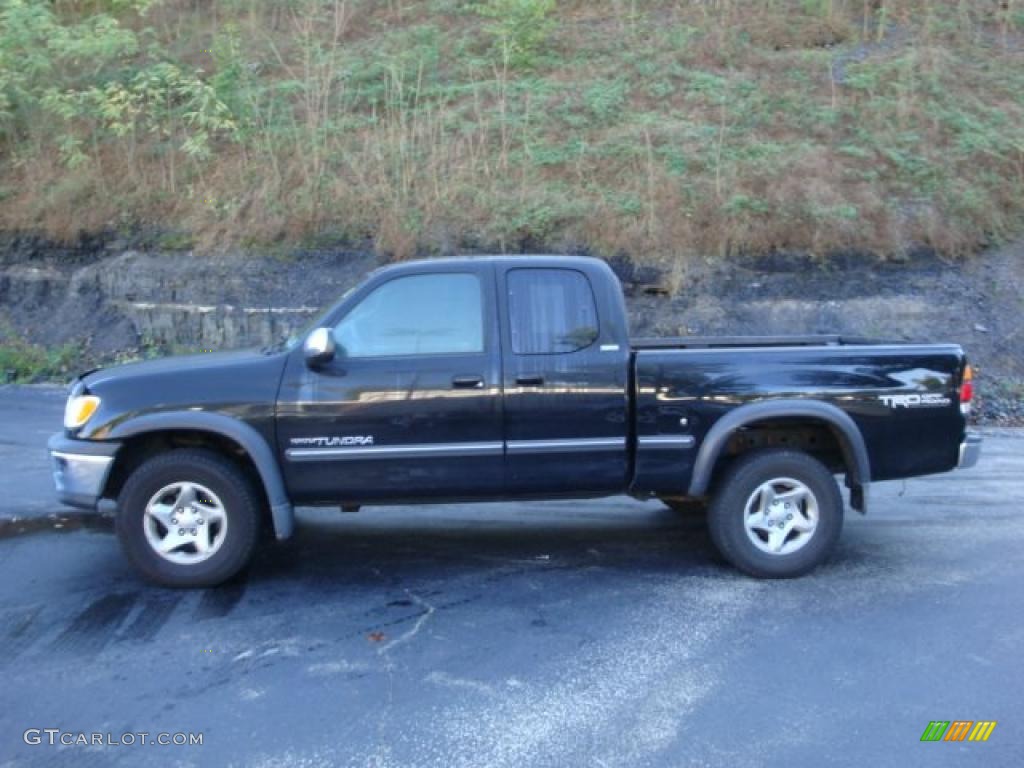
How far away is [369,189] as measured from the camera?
53.6ft

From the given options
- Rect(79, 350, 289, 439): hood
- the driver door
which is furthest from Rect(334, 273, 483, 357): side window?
Rect(79, 350, 289, 439): hood

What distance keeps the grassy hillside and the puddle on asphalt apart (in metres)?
8.50

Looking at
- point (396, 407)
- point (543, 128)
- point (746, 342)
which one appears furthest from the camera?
point (543, 128)

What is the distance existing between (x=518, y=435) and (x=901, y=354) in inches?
92.9

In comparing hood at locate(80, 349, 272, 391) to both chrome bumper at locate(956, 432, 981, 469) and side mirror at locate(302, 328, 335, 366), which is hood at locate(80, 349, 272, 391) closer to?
side mirror at locate(302, 328, 335, 366)

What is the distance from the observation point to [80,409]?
6074mm

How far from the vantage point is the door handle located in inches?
239

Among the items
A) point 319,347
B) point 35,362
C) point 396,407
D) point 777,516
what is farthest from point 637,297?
point 319,347

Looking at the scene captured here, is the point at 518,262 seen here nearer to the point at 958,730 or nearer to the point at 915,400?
the point at 915,400

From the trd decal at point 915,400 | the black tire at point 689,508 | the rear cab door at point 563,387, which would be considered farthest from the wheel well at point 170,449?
the trd decal at point 915,400

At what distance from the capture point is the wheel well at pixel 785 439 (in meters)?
6.39

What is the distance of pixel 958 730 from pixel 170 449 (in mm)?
4424

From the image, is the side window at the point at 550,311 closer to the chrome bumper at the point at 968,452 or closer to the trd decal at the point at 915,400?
the trd decal at the point at 915,400

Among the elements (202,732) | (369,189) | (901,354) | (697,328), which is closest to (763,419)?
(901,354)
